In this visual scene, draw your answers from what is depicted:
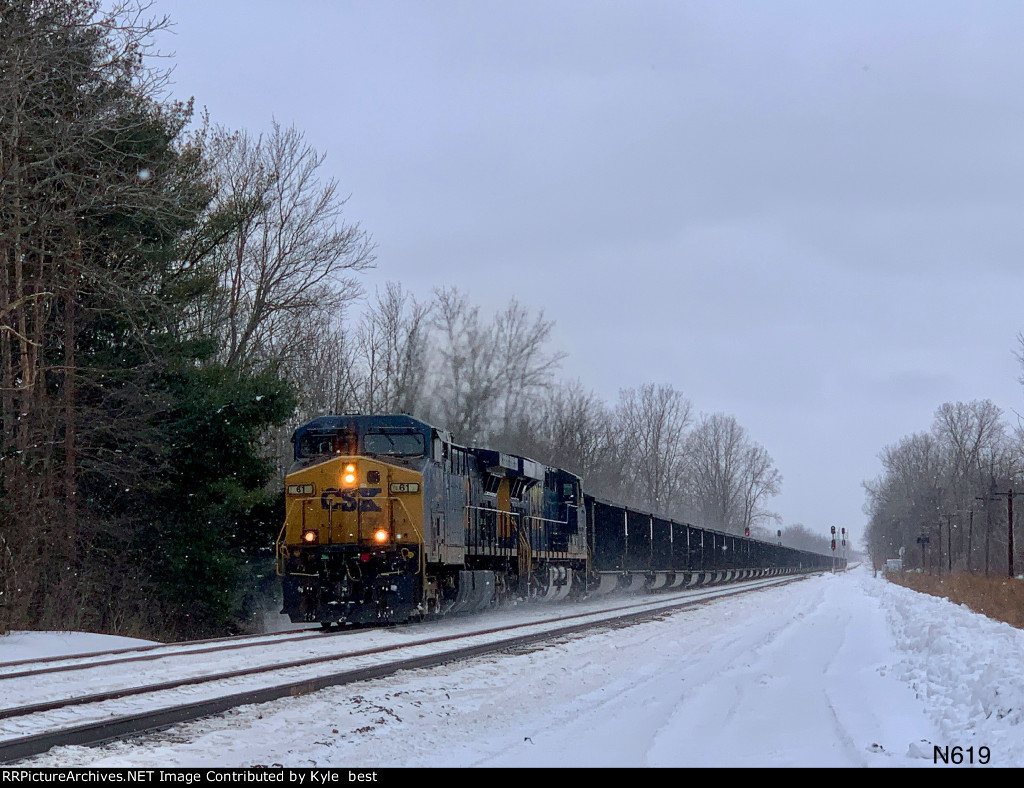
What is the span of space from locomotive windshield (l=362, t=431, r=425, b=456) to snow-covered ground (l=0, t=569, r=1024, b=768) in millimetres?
5677

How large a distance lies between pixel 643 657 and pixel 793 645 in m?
3.19

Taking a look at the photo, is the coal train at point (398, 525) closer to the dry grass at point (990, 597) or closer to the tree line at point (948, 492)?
the dry grass at point (990, 597)

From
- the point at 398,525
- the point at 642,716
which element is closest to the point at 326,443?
the point at 398,525

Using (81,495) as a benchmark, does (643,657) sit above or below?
below

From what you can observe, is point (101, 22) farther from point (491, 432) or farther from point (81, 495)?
point (491, 432)

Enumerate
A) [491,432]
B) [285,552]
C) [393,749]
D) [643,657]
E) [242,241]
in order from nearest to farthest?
[393,749]
[643,657]
[285,552]
[242,241]
[491,432]

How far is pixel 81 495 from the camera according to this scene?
2084 cm

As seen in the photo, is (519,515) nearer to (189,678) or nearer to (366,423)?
(366,423)

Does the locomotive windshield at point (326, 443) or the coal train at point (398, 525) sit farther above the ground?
the locomotive windshield at point (326, 443)

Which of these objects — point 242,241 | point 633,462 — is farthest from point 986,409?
point 242,241

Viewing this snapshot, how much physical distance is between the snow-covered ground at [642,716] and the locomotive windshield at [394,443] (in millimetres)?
5677

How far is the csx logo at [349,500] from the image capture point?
17.1 metres

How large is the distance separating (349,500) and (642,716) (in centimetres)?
992

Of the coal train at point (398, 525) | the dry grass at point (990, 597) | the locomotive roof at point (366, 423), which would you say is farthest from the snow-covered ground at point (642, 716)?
the dry grass at point (990, 597)
